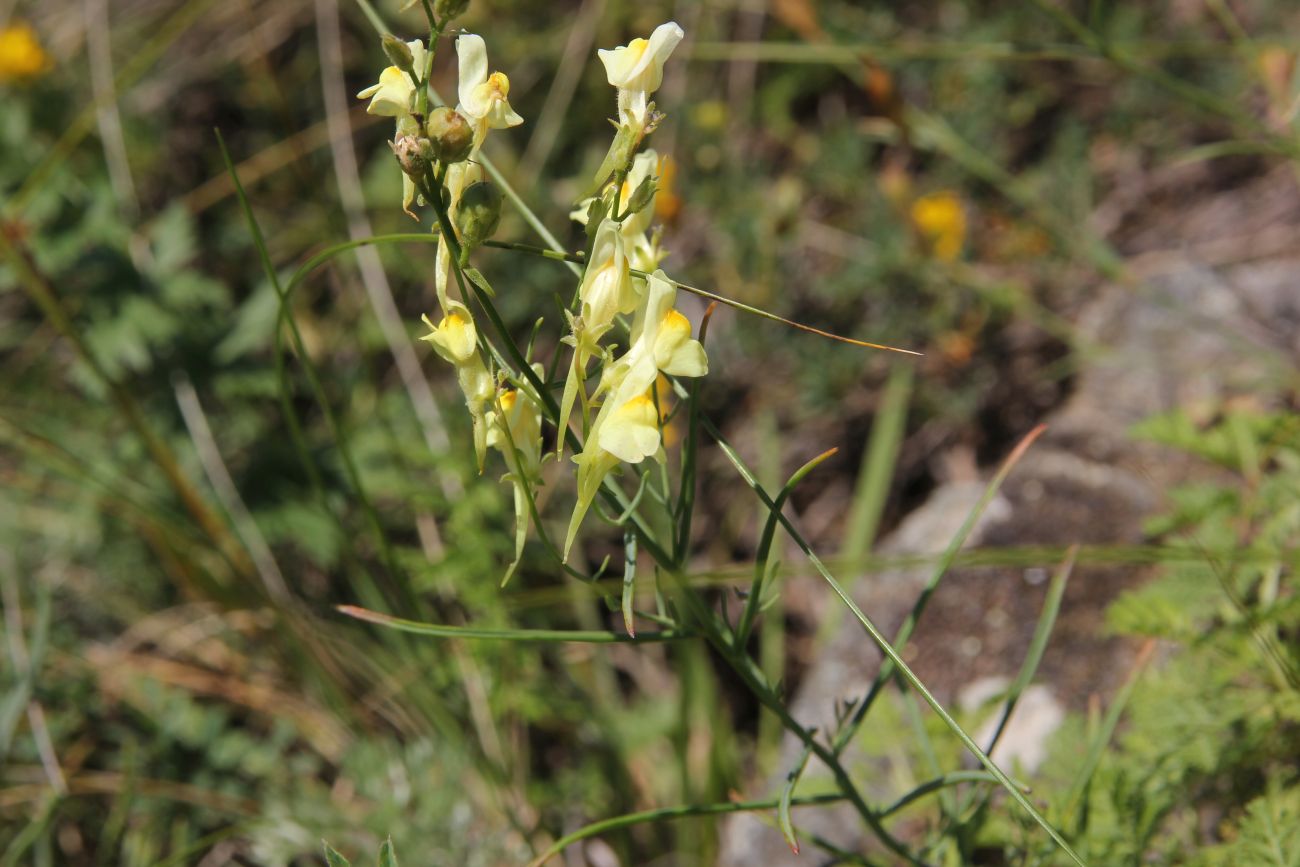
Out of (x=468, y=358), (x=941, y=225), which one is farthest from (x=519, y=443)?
(x=941, y=225)

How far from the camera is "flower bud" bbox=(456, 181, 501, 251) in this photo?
83 cm

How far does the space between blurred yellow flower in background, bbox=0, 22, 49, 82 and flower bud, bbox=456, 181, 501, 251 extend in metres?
2.51

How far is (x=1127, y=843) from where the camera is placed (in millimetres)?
1200

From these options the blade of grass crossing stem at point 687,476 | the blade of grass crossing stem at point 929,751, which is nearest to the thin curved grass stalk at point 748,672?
the blade of grass crossing stem at point 687,476

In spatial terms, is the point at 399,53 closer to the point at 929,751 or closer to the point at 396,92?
the point at 396,92

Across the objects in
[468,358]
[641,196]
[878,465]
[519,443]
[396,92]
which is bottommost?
[878,465]

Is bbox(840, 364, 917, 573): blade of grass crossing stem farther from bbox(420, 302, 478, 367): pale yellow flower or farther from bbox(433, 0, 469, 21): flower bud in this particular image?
bbox(433, 0, 469, 21): flower bud

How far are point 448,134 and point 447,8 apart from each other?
115 millimetres

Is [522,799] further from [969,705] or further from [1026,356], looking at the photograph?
[1026,356]

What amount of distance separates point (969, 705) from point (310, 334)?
196 centimetres

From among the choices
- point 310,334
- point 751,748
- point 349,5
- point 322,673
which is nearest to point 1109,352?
point 751,748

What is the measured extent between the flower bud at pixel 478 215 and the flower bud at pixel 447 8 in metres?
0.13

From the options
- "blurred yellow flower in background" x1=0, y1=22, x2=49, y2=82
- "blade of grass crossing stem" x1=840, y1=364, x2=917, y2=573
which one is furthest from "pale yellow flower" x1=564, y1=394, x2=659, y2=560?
"blurred yellow flower in background" x1=0, y1=22, x2=49, y2=82

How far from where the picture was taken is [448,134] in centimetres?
76
